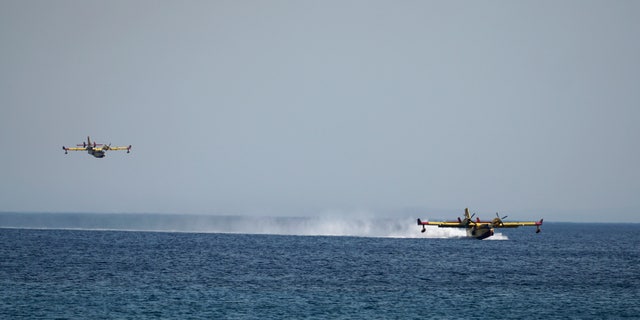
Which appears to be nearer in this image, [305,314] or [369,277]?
[305,314]

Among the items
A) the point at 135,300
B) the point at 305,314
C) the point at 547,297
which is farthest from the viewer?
the point at 547,297

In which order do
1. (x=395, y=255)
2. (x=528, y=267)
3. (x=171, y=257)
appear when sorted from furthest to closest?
(x=395, y=255) → (x=171, y=257) → (x=528, y=267)

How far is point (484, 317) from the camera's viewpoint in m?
69.6

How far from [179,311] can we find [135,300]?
8060mm

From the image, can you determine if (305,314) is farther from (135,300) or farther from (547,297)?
(547,297)

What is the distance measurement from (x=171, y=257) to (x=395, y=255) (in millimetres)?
41221

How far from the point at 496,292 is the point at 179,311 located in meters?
37.8

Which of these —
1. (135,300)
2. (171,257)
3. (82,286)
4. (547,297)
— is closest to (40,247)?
(171,257)

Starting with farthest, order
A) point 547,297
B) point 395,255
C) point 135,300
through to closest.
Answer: point 395,255, point 547,297, point 135,300

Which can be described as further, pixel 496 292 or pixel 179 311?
pixel 496 292

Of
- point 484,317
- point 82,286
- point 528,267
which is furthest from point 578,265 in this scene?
point 82,286

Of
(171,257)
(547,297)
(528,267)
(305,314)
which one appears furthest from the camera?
(171,257)

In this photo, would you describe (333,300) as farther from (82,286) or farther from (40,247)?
(40,247)

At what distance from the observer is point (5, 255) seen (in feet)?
414
